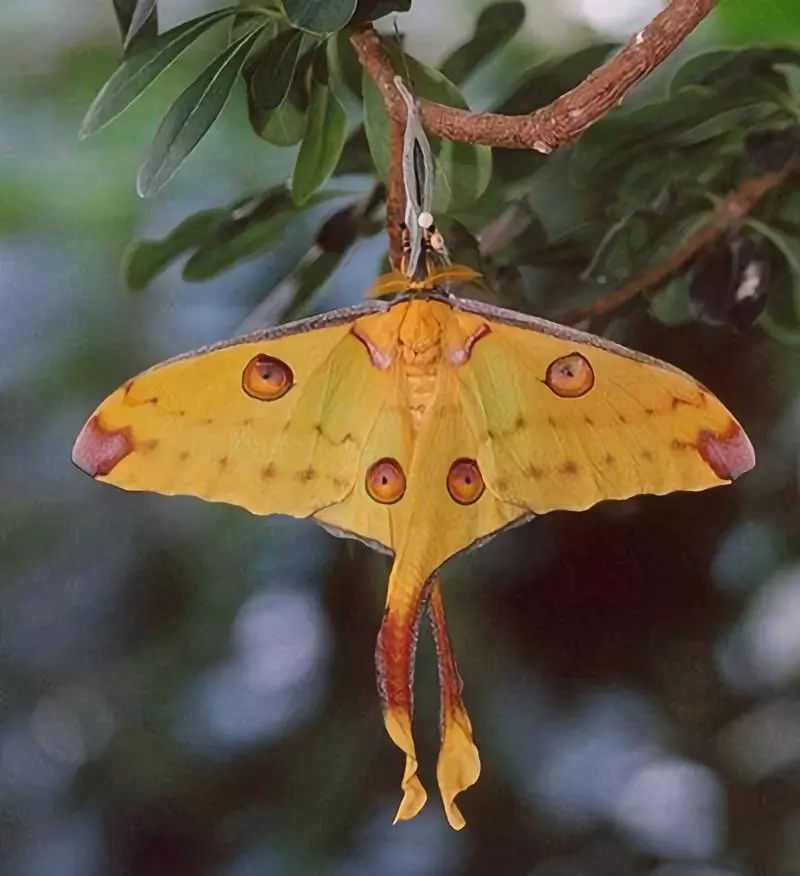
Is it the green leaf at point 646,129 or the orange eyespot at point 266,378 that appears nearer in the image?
the orange eyespot at point 266,378

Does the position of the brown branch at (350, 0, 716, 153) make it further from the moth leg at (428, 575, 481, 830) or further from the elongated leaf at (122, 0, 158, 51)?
the moth leg at (428, 575, 481, 830)

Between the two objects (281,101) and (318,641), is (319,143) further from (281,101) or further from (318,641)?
(318,641)

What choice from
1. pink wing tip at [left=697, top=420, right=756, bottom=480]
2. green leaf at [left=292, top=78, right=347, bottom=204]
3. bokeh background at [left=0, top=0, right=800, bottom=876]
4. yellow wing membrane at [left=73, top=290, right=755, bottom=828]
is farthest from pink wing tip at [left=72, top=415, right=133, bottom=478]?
pink wing tip at [left=697, top=420, right=756, bottom=480]

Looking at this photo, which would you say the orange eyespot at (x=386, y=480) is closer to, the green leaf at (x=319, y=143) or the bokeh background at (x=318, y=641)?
the bokeh background at (x=318, y=641)

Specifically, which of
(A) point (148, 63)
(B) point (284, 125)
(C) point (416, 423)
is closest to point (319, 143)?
(B) point (284, 125)

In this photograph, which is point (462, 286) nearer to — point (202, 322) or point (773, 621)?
point (202, 322)

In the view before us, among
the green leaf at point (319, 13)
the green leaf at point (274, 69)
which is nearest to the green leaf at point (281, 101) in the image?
the green leaf at point (274, 69)
